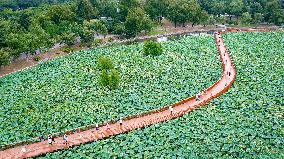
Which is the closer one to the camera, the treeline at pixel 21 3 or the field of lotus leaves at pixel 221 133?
the field of lotus leaves at pixel 221 133

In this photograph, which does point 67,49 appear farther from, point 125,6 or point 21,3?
point 21,3

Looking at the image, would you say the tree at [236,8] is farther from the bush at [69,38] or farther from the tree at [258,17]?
the bush at [69,38]

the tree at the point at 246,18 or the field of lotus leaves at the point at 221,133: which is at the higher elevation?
the tree at the point at 246,18

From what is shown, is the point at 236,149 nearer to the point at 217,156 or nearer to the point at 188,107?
the point at 217,156

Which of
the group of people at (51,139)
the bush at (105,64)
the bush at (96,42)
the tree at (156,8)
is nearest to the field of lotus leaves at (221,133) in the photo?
the group of people at (51,139)

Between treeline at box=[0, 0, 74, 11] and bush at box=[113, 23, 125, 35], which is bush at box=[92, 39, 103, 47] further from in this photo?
treeline at box=[0, 0, 74, 11]

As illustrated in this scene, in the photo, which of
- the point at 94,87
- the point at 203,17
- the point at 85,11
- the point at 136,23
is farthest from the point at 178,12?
the point at 94,87
